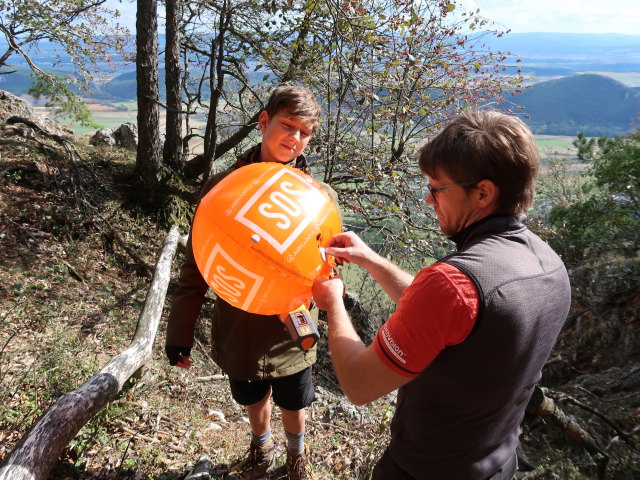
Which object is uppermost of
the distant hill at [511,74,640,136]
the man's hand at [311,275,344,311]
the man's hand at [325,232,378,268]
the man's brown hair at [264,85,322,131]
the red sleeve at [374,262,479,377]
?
the man's brown hair at [264,85,322,131]

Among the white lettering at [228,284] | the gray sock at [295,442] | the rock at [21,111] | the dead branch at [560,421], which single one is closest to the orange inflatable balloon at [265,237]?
the white lettering at [228,284]

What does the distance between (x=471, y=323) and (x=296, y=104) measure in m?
1.51

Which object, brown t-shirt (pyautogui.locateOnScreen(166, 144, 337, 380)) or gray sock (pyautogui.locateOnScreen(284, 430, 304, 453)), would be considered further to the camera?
gray sock (pyautogui.locateOnScreen(284, 430, 304, 453))

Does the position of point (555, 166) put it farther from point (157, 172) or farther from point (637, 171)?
point (157, 172)

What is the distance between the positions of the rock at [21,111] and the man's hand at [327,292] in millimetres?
9229

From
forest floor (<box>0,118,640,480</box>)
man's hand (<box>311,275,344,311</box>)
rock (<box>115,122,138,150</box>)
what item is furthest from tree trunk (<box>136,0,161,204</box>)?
man's hand (<box>311,275,344,311</box>)

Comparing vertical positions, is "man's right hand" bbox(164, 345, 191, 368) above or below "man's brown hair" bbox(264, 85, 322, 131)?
below

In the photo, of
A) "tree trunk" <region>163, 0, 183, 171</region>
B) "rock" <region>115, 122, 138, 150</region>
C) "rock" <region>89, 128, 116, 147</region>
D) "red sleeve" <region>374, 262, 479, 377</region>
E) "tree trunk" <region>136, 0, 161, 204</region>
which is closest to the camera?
"red sleeve" <region>374, 262, 479, 377</region>

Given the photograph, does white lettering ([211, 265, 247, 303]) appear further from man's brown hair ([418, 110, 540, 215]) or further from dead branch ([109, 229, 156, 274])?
dead branch ([109, 229, 156, 274])

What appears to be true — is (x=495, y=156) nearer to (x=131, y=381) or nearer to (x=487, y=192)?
(x=487, y=192)

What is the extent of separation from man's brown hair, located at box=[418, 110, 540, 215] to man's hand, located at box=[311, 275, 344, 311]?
0.66 m

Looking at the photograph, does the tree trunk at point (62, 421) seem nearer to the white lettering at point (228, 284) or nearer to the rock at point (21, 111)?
the white lettering at point (228, 284)

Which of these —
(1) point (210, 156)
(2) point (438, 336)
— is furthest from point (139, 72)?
(2) point (438, 336)

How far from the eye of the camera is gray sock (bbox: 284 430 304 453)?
259 centimetres
